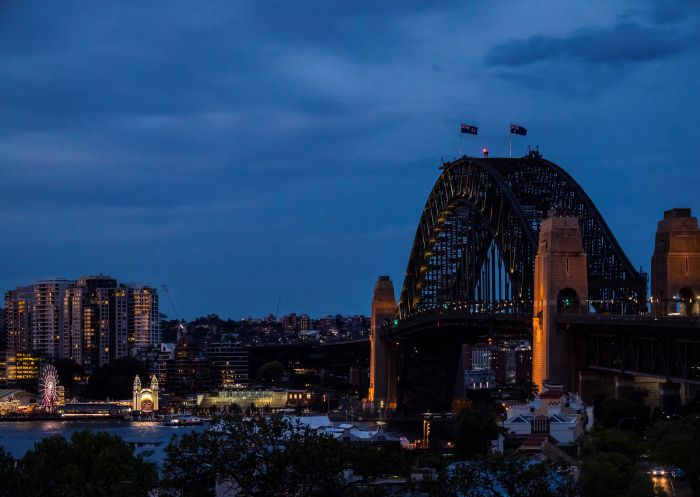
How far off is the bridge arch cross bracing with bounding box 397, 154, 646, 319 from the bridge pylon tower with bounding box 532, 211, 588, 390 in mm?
4193

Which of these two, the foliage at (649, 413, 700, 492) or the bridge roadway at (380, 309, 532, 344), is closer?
the foliage at (649, 413, 700, 492)

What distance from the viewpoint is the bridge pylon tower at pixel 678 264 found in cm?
7675

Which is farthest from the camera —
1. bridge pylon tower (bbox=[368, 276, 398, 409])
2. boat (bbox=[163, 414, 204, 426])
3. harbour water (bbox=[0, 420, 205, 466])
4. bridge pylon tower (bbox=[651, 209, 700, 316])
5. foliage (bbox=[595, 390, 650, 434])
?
boat (bbox=[163, 414, 204, 426])

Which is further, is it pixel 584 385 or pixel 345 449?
pixel 584 385

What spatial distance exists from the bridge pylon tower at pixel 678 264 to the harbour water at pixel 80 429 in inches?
2052

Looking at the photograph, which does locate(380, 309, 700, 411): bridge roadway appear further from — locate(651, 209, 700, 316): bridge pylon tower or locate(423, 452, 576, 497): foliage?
locate(423, 452, 576, 497): foliage

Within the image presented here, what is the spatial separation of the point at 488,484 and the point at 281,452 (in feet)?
18.0

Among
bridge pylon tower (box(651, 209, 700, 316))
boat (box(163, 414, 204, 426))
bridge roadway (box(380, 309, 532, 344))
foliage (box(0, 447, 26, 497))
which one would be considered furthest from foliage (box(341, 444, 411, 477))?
boat (box(163, 414, 204, 426))

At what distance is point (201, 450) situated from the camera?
35.8 m

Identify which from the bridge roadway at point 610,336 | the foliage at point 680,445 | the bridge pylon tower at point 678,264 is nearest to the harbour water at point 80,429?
the bridge roadway at point 610,336

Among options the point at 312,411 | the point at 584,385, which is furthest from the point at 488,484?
the point at 312,411

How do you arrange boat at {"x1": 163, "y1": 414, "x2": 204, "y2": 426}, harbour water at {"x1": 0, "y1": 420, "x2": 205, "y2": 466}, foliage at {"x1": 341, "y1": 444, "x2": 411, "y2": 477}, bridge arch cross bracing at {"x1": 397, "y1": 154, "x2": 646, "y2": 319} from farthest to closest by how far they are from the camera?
boat at {"x1": 163, "y1": 414, "x2": 204, "y2": 426}, harbour water at {"x1": 0, "y1": 420, "x2": 205, "y2": 466}, bridge arch cross bracing at {"x1": 397, "y1": 154, "x2": 646, "y2": 319}, foliage at {"x1": 341, "y1": 444, "x2": 411, "y2": 477}

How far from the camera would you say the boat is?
172 metres

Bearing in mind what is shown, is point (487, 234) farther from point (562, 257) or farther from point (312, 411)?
point (312, 411)
